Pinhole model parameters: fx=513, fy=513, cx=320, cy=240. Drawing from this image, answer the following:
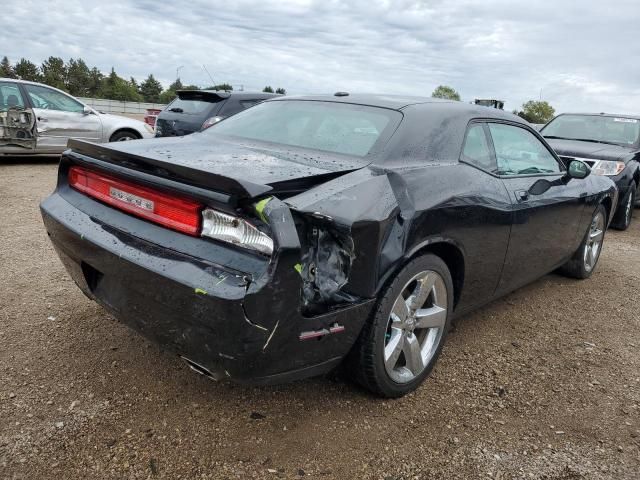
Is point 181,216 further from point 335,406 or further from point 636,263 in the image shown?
point 636,263

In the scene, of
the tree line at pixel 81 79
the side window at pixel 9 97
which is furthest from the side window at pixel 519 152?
the tree line at pixel 81 79

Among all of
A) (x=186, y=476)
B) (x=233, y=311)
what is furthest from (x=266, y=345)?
(x=186, y=476)

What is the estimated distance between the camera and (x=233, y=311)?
1812 mm

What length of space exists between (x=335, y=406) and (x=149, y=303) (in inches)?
41.7

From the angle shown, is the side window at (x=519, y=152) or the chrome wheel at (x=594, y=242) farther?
the chrome wheel at (x=594, y=242)

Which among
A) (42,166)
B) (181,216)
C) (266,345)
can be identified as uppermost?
(181,216)

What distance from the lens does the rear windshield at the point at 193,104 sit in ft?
26.3

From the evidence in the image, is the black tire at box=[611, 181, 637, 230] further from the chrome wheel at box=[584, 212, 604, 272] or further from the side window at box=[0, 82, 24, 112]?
the side window at box=[0, 82, 24, 112]

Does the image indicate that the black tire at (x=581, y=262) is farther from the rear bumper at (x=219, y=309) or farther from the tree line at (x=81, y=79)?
the tree line at (x=81, y=79)

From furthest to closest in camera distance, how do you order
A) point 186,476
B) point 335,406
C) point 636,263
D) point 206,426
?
point 636,263 → point 335,406 → point 206,426 → point 186,476

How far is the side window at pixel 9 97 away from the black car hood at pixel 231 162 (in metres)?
6.77

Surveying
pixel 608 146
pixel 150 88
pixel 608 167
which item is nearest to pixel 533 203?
pixel 608 167

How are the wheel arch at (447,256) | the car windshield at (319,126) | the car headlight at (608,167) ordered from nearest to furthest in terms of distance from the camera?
the wheel arch at (447,256), the car windshield at (319,126), the car headlight at (608,167)

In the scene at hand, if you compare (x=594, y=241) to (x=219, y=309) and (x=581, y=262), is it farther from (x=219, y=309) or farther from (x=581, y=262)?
(x=219, y=309)
